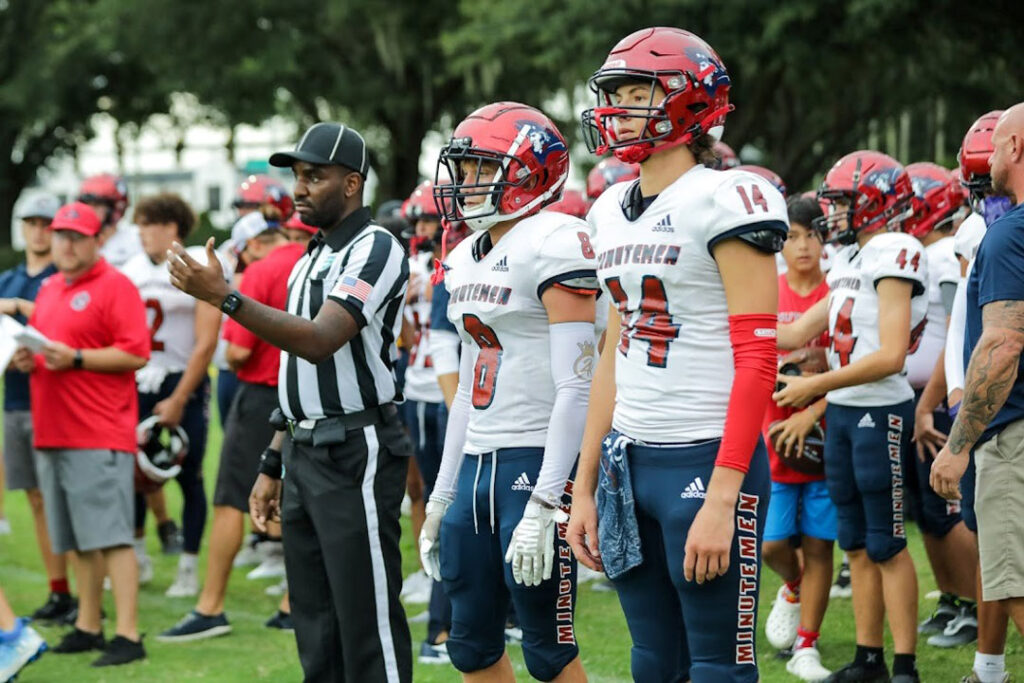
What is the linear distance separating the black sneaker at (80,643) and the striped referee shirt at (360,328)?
2.76 metres

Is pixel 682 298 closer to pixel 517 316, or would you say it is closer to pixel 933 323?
pixel 517 316

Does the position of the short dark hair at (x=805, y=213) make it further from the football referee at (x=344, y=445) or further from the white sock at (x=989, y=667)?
the football referee at (x=344, y=445)

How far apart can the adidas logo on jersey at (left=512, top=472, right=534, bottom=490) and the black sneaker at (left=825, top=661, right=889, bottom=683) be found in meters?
2.22

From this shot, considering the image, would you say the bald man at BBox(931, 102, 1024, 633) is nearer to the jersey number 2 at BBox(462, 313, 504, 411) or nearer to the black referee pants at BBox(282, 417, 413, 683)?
the jersey number 2 at BBox(462, 313, 504, 411)

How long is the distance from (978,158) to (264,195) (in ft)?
14.4

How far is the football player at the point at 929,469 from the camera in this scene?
6.10m

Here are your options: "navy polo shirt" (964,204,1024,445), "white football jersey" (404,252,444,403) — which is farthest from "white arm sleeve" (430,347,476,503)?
"white football jersey" (404,252,444,403)

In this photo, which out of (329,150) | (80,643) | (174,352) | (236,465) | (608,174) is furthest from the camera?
(174,352)

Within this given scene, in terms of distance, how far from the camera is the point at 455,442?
4574mm

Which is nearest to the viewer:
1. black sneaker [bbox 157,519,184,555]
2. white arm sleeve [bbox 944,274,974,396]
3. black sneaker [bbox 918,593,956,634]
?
white arm sleeve [bbox 944,274,974,396]

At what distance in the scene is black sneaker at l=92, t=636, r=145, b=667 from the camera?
6.68 metres

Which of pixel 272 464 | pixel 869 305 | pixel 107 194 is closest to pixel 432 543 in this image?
pixel 272 464

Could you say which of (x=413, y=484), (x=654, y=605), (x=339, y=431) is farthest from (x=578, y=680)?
(x=413, y=484)

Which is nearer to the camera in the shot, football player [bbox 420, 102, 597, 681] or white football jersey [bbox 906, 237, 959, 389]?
football player [bbox 420, 102, 597, 681]
